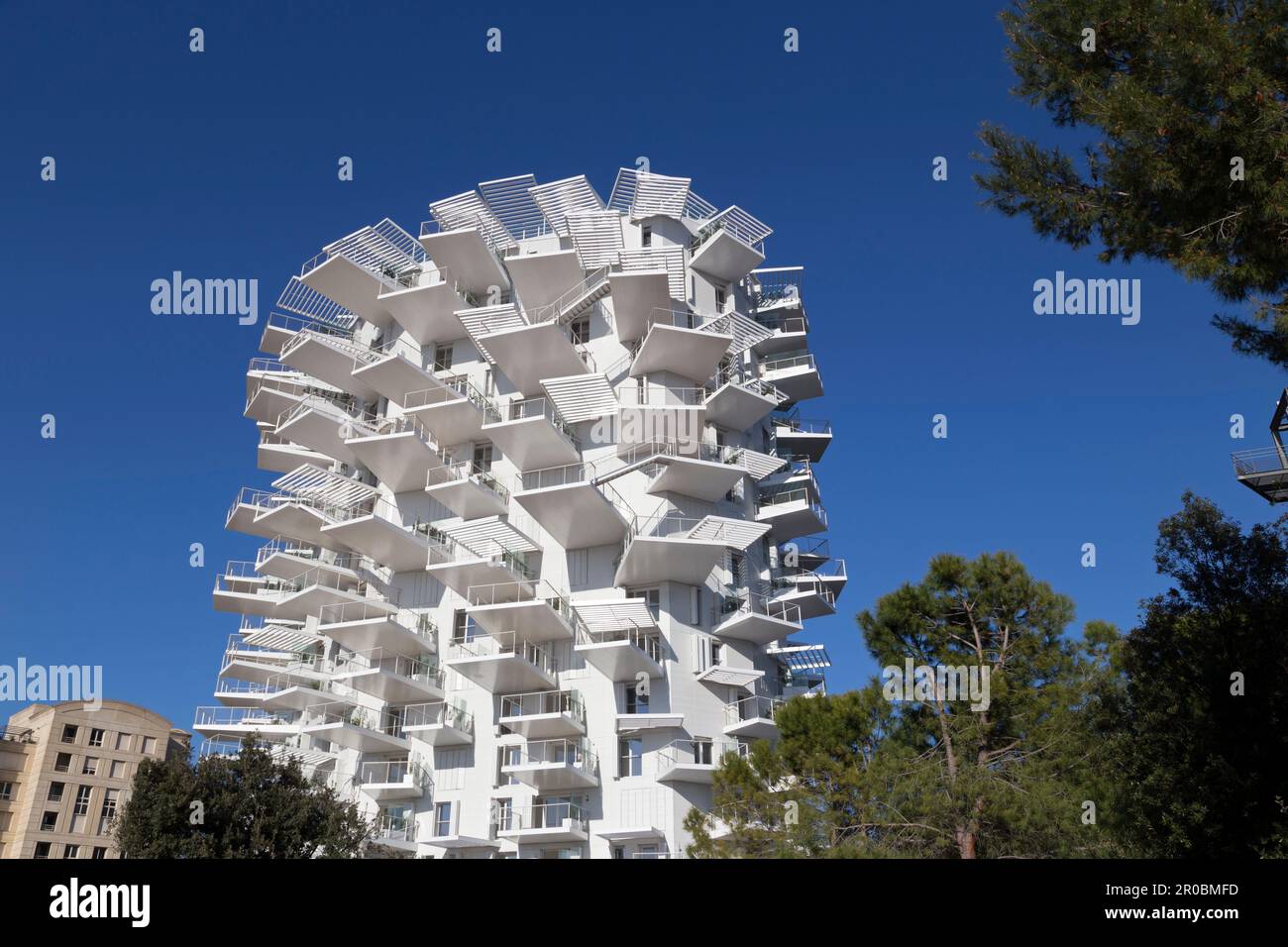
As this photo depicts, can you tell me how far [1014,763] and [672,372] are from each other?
812 inches

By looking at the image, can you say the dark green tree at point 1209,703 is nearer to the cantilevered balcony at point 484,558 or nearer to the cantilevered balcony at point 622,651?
the cantilevered balcony at point 622,651

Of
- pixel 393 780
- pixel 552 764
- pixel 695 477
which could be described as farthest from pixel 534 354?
pixel 393 780

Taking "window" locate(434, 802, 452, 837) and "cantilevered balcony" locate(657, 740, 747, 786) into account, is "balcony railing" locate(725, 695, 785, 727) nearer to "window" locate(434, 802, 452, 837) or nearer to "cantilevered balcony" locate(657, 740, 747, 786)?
"cantilevered balcony" locate(657, 740, 747, 786)

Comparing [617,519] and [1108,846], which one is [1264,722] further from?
[617,519]

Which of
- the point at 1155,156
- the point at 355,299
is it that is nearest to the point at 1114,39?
the point at 1155,156

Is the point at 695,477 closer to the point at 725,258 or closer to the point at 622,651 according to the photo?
the point at 622,651

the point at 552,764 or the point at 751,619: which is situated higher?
the point at 751,619

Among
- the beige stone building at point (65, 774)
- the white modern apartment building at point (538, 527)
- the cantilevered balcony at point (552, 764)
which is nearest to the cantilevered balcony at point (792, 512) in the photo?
the white modern apartment building at point (538, 527)

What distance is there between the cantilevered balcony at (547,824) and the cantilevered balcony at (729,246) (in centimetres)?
2356

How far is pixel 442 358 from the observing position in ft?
147

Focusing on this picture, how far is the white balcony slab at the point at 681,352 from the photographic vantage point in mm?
38406

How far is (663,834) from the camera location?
33.0 meters

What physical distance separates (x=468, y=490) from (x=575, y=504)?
5.29 m

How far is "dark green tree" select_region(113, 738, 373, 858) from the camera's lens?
2775cm
